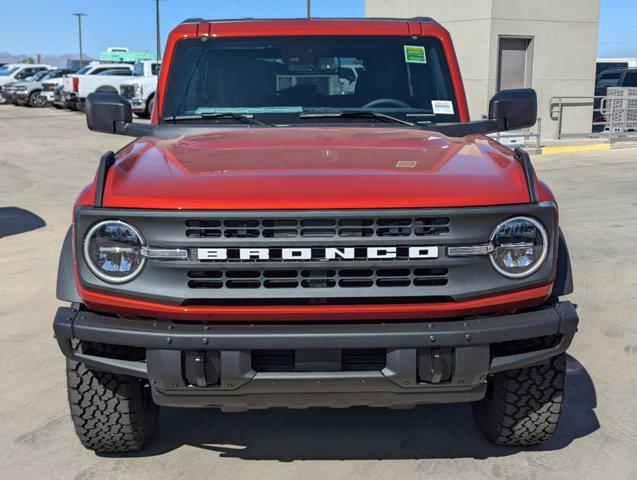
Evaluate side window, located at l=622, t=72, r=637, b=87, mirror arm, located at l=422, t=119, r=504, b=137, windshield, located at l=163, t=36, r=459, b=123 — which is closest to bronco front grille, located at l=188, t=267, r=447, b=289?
mirror arm, located at l=422, t=119, r=504, b=137

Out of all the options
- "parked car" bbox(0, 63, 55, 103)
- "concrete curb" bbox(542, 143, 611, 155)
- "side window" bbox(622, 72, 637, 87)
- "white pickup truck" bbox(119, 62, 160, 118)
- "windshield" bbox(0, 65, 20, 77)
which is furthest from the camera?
"windshield" bbox(0, 65, 20, 77)

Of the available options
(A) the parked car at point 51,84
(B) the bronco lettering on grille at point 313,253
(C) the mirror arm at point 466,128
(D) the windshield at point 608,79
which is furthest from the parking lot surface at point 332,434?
(A) the parked car at point 51,84

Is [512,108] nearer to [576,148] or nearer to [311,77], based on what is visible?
[311,77]

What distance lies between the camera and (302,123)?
161 inches

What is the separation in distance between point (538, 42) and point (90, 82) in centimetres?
1551

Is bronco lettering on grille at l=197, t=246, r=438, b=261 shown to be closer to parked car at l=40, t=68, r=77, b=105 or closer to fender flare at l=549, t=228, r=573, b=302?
fender flare at l=549, t=228, r=573, b=302

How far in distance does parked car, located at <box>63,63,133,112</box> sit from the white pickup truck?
112 cm

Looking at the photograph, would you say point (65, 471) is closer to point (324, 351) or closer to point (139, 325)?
point (139, 325)

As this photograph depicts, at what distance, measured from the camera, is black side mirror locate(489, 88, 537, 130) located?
4164 millimetres

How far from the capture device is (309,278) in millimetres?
2867

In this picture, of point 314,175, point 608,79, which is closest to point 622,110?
point 608,79

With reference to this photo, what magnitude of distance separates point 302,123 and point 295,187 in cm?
127

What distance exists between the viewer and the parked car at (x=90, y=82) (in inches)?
1091

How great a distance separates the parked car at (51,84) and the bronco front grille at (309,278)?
32.1 metres
